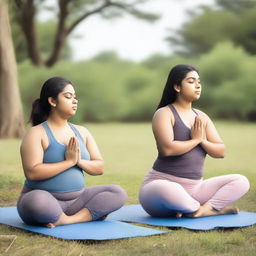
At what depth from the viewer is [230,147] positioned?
1260 centimetres

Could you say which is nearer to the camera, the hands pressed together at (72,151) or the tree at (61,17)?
the hands pressed together at (72,151)

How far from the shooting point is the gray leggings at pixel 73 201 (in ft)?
15.1

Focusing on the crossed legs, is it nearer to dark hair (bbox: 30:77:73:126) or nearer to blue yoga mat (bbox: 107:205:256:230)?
blue yoga mat (bbox: 107:205:256:230)

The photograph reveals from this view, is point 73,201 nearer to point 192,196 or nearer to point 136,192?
point 192,196

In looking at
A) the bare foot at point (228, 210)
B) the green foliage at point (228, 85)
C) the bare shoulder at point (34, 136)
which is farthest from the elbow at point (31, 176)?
the green foliage at point (228, 85)

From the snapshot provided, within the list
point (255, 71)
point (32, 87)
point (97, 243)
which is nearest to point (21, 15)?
point (32, 87)

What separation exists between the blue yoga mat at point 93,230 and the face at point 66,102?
78 centimetres

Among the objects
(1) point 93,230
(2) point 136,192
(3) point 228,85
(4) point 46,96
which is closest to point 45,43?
(3) point 228,85

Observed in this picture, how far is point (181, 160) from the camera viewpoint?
16.7 feet

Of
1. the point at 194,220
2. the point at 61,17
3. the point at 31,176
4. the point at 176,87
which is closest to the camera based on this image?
the point at 31,176

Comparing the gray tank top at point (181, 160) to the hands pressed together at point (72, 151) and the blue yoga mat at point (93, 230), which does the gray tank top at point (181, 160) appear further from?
the hands pressed together at point (72, 151)

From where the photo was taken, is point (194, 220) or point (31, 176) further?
point (194, 220)

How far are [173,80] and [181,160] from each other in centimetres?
60

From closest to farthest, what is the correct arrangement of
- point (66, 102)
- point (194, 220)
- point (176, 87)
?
point (66, 102), point (194, 220), point (176, 87)
